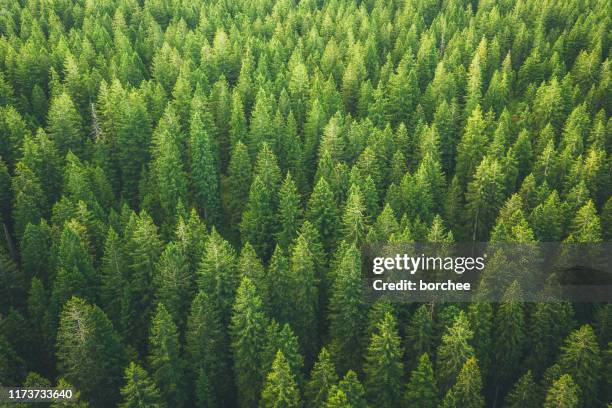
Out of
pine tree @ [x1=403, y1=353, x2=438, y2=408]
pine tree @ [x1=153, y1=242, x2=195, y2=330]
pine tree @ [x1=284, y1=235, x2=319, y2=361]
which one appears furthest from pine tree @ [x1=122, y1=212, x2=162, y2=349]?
pine tree @ [x1=403, y1=353, x2=438, y2=408]

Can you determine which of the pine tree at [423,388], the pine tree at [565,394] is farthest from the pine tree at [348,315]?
the pine tree at [565,394]

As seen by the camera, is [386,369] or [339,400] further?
[386,369]

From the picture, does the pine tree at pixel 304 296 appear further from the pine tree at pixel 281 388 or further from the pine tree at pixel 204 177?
the pine tree at pixel 204 177

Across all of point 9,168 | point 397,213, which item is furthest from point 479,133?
point 9,168

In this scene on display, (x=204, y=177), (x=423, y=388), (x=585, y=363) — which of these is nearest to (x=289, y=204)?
(x=204, y=177)

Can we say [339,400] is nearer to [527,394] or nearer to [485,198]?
[527,394]

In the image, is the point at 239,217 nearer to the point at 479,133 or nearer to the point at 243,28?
the point at 479,133

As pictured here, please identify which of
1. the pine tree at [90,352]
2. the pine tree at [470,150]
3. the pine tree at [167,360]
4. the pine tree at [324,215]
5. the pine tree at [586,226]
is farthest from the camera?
the pine tree at [470,150]
